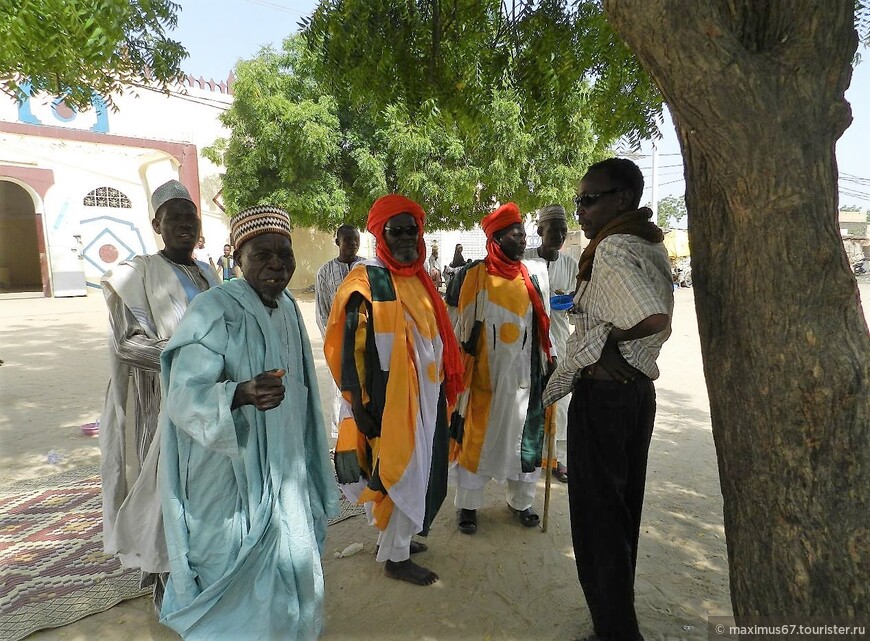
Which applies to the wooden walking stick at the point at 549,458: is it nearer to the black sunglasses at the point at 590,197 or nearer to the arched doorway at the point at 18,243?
the black sunglasses at the point at 590,197

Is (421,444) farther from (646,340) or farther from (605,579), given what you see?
(646,340)

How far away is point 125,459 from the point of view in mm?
2654

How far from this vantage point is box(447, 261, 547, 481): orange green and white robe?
11.5 feet

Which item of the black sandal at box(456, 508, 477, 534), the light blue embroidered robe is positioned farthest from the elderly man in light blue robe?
the black sandal at box(456, 508, 477, 534)

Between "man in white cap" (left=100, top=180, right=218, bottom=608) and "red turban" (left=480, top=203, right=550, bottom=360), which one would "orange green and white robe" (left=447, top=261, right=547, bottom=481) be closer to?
"red turban" (left=480, top=203, right=550, bottom=360)

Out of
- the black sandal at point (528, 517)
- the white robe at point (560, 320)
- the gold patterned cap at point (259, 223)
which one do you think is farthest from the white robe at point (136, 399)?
the white robe at point (560, 320)

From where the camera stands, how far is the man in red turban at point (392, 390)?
9.20 feet

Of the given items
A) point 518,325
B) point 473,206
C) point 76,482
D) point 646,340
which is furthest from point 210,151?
point 646,340

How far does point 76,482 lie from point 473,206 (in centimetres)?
1269

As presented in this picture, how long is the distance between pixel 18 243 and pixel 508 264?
92.5 feet

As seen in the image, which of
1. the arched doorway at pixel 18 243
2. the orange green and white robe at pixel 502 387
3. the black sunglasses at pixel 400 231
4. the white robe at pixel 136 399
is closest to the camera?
the white robe at pixel 136 399

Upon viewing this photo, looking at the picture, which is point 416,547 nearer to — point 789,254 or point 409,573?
point 409,573

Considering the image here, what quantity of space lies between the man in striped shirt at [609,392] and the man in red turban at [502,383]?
3.77ft

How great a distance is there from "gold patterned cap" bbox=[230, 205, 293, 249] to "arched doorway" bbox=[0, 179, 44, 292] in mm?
25826
